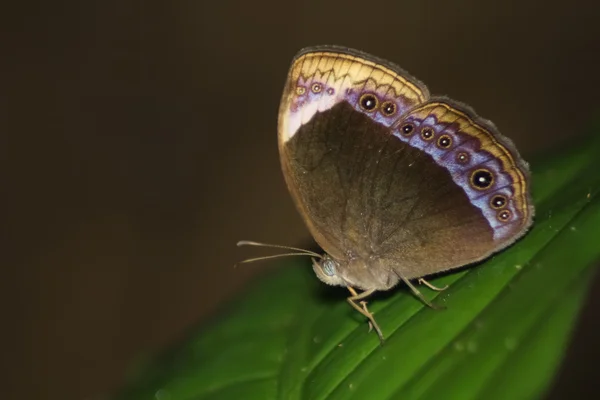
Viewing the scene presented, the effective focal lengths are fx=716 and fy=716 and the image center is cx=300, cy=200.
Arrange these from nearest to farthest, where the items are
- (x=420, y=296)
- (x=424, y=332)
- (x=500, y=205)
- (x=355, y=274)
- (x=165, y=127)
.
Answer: (x=424, y=332)
(x=420, y=296)
(x=500, y=205)
(x=355, y=274)
(x=165, y=127)

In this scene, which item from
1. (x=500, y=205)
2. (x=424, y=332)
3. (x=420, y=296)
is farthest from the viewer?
(x=500, y=205)

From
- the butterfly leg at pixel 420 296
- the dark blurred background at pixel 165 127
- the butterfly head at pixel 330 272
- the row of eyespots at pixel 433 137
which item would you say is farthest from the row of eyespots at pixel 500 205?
the dark blurred background at pixel 165 127

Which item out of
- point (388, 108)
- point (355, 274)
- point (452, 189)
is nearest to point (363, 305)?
point (355, 274)

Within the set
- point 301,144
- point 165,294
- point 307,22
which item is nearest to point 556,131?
point 307,22

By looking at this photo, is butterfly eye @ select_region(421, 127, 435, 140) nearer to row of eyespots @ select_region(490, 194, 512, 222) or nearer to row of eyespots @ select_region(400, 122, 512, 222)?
row of eyespots @ select_region(400, 122, 512, 222)

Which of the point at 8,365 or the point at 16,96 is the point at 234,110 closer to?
the point at 16,96

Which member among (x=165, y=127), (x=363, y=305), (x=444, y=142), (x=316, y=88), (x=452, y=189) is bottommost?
(x=363, y=305)

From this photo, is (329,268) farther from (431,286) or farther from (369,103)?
(369,103)

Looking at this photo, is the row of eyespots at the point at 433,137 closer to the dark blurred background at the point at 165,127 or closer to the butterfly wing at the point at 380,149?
the butterfly wing at the point at 380,149

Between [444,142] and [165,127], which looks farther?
[165,127]
